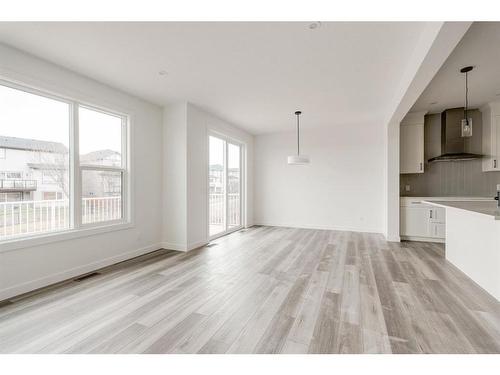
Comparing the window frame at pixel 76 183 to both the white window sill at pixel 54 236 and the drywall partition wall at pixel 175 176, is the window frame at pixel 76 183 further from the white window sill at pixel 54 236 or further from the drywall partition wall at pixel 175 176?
the drywall partition wall at pixel 175 176

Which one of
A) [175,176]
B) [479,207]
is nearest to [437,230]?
[479,207]

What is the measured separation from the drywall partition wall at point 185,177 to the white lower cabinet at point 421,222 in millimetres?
4143

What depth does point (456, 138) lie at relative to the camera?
4.62 meters

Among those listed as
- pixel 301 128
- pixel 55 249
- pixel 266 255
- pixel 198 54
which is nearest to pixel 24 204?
pixel 55 249

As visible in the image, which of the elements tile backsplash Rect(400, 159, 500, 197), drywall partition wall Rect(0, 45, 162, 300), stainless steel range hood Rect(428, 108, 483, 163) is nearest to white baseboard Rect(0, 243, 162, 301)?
drywall partition wall Rect(0, 45, 162, 300)

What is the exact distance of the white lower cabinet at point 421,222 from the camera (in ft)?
14.9

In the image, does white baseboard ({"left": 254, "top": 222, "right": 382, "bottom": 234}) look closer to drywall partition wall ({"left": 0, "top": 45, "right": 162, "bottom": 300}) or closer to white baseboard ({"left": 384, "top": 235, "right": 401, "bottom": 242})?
white baseboard ({"left": 384, "top": 235, "right": 401, "bottom": 242})

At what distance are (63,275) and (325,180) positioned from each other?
548 cm

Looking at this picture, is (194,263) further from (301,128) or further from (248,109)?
(301,128)

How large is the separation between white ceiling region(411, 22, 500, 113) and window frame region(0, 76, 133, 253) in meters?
4.47

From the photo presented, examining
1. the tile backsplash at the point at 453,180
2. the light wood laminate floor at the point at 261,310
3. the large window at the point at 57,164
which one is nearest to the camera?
the light wood laminate floor at the point at 261,310

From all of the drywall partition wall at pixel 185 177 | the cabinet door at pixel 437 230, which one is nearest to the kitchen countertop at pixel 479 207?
the cabinet door at pixel 437 230
